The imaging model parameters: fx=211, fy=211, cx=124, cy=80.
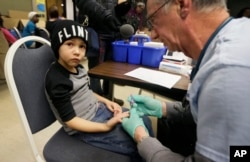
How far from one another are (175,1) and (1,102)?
2.37 m

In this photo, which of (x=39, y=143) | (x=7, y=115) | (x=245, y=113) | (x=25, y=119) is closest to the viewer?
(x=245, y=113)

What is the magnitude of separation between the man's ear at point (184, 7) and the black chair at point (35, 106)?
60 centimetres

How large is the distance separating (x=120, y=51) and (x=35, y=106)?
0.78 metres

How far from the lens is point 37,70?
94 centimetres

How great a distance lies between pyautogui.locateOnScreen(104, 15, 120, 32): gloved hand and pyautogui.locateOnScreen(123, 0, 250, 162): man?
81 centimetres

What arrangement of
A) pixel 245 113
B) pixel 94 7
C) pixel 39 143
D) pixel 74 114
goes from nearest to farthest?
pixel 245 113, pixel 74 114, pixel 94 7, pixel 39 143

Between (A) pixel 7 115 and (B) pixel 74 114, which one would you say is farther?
(A) pixel 7 115

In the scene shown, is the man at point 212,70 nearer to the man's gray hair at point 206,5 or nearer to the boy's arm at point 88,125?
the man's gray hair at point 206,5

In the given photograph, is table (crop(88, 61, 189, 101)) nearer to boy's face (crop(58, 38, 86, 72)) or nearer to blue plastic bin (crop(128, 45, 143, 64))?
blue plastic bin (crop(128, 45, 143, 64))

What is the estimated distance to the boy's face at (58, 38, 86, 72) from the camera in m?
0.97

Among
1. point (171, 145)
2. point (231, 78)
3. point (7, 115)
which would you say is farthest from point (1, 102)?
point (231, 78)

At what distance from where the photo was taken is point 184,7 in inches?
23.2

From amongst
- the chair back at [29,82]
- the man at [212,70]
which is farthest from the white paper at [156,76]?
the chair back at [29,82]

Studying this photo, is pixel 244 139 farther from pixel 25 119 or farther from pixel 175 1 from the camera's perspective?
pixel 25 119
